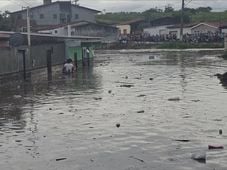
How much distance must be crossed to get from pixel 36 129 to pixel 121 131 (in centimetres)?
268

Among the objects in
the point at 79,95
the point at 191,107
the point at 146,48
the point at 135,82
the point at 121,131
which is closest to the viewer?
the point at 121,131

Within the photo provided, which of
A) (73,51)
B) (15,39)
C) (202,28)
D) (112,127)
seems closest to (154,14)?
(202,28)

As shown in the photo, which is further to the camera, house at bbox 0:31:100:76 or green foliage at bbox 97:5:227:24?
green foliage at bbox 97:5:227:24

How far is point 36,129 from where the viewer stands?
16.5 metres

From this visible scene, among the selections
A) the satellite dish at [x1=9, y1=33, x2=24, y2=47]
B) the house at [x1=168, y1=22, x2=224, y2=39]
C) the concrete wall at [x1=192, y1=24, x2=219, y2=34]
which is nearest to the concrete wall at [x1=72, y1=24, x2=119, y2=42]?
the house at [x1=168, y1=22, x2=224, y2=39]

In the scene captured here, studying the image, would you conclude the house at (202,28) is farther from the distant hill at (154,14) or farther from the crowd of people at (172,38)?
the distant hill at (154,14)

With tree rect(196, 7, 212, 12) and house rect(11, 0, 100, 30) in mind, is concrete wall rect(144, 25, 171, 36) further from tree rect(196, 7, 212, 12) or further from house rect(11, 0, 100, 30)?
tree rect(196, 7, 212, 12)

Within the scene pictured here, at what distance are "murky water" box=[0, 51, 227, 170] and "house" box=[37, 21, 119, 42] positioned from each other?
54.7 metres

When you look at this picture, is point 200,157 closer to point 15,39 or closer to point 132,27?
point 15,39

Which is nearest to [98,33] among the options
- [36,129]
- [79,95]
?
[79,95]

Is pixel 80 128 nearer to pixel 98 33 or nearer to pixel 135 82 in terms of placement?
pixel 135 82

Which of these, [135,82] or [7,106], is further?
[135,82]

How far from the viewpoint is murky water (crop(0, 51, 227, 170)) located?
1221 cm

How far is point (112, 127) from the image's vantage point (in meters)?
16.5
